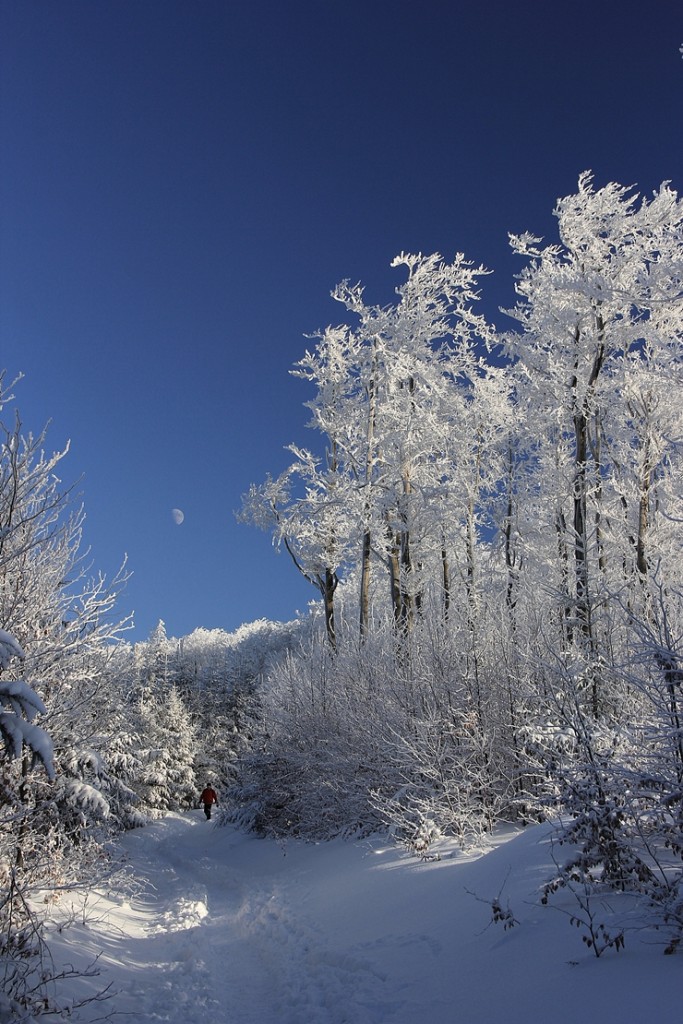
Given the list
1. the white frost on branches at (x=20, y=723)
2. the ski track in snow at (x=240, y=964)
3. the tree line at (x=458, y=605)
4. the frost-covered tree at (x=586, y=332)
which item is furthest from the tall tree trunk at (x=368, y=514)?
the white frost on branches at (x=20, y=723)

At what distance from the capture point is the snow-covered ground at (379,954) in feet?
13.1

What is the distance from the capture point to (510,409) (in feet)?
57.8

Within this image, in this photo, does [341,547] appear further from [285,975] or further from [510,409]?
[285,975]

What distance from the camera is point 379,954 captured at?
19.6 feet

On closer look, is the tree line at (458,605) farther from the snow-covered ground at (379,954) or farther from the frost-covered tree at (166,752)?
the frost-covered tree at (166,752)

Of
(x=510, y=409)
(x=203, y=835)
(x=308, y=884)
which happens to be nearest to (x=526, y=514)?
(x=510, y=409)

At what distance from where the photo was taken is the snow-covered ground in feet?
13.1

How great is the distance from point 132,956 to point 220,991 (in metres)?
1.80

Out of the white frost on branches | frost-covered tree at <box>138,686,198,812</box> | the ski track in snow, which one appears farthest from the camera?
frost-covered tree at <box>138,686,198,812</box>

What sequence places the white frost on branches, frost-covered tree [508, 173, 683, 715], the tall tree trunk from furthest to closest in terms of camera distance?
the tall tree trunk < frost-covered tree [508, 173, 683, 715] < the white frost on branches

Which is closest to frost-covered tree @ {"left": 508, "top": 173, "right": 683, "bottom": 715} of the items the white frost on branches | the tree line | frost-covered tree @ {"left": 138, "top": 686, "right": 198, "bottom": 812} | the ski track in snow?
the tree line

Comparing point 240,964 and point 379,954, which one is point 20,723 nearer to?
point 379,954

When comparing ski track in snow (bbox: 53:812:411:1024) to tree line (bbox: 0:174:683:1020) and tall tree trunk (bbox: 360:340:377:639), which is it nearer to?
Result: tree line (bbox: 0:174:683:1020)

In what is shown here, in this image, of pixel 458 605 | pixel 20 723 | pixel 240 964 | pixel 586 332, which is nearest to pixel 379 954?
pixel 240 964
